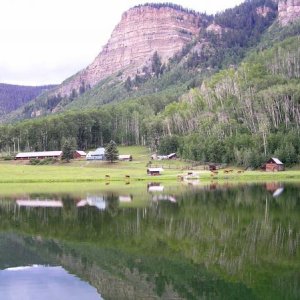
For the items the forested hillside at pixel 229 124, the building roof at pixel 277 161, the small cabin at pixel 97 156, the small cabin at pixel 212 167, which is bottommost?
the small cabin at pixel 212 167

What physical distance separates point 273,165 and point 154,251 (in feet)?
300

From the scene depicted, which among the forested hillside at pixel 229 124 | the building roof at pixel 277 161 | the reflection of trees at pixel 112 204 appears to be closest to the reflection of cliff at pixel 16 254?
the reflection of trees at pixel 112 204

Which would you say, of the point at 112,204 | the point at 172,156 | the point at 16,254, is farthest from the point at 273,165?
the point at 16,254

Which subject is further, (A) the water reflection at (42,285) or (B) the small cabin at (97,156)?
(B) the small cabin at (97,156)

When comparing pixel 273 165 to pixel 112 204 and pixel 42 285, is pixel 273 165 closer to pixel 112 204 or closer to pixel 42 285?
pixel 112 204

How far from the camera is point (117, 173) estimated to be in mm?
121125

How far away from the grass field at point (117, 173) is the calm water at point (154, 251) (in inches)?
1845

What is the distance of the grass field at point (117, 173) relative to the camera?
107 metres

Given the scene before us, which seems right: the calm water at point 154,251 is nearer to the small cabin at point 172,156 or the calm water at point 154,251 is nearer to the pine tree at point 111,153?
the pine tree at point 111,153

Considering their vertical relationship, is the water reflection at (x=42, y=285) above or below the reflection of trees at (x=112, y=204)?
above

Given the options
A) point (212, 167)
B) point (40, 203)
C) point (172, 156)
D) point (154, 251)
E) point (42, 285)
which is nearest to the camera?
point (42, 285)

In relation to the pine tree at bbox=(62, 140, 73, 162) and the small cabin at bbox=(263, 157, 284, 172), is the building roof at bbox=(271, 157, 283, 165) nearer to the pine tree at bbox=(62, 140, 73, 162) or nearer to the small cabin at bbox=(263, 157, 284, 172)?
the small cabin at bbox=(263, 157, 284, 172)

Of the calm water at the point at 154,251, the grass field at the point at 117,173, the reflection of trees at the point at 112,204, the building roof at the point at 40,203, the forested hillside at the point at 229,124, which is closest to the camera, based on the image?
the calm water at the point at 154,251

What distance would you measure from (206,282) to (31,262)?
40.3 feet
